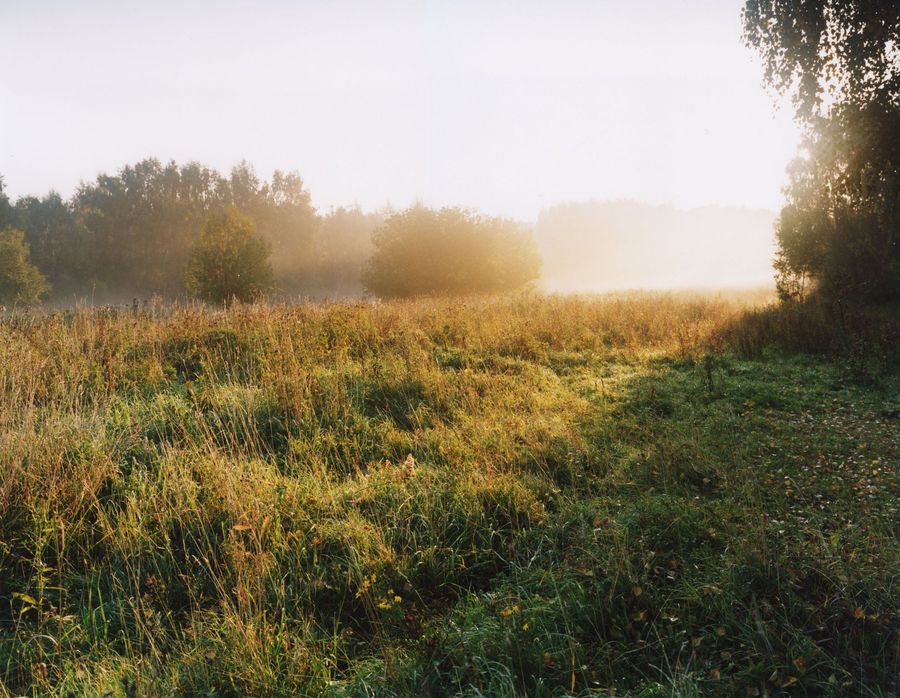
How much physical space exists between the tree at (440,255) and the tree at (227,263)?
6.44 meters

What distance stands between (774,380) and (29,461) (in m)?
8.87

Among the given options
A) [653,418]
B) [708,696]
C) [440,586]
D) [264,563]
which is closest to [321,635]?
[264,563]

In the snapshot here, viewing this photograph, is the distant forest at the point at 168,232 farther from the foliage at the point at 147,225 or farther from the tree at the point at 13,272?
the tree at the point at 13,272

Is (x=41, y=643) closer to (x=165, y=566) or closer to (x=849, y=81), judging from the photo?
(x=165, y=566)

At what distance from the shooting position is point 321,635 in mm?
3051

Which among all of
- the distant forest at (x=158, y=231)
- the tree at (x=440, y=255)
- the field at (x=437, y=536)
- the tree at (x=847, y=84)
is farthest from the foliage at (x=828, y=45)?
the distant forest at (x=158, y=231)

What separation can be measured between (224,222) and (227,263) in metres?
2.76

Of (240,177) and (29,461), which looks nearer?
(29,461)

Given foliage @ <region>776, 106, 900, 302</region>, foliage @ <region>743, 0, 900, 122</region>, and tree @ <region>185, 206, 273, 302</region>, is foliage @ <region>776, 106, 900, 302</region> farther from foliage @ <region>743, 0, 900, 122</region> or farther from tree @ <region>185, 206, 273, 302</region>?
tree @ <region>185, 206, 273, 302</region>

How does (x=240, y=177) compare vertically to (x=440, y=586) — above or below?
above

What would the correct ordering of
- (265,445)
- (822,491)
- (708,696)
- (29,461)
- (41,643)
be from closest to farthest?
(708,696), (41,643), (29,461), (822,491), (265,445)

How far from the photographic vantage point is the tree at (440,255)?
29.5 metres

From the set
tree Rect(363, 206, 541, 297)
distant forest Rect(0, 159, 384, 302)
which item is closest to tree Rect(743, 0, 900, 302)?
tree Rect(363, 206, 541, 297)

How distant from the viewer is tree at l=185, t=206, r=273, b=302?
26266mm
